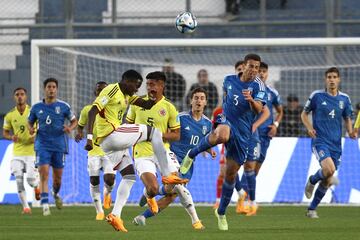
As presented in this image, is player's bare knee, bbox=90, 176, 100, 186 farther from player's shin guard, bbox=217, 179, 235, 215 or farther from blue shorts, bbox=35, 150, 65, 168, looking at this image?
player's shin guard, bbox=217, 179, 235, 215

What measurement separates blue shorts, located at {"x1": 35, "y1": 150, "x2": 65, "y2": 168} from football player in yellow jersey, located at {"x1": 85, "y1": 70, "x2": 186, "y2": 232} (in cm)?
534

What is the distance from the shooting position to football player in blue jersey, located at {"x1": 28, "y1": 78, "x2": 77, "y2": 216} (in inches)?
803

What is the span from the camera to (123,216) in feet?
60.5

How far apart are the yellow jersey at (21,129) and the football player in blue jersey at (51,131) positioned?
99 cm

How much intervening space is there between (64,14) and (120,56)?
1708mm

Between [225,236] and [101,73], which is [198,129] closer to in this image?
[225,236]

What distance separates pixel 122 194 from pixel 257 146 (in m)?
5.09

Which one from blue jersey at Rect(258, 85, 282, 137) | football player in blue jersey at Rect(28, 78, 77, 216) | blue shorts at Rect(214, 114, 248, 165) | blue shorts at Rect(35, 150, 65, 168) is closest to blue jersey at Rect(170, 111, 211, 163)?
blue jersey at Rect(258, 85, 282, 137)

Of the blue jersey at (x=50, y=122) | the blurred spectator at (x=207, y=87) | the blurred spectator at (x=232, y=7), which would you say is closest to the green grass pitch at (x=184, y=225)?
the blue jersey at (x=50, y=122)

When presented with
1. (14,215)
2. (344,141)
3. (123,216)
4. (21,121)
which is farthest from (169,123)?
(344,141)

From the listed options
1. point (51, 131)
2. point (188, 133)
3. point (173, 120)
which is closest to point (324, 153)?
point (188, 133)

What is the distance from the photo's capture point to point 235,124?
47.1 ft

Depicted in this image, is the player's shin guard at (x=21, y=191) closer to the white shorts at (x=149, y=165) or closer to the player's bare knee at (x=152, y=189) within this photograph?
the white shorts at (x=149, y=165)

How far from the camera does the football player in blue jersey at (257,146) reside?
18891 mm
